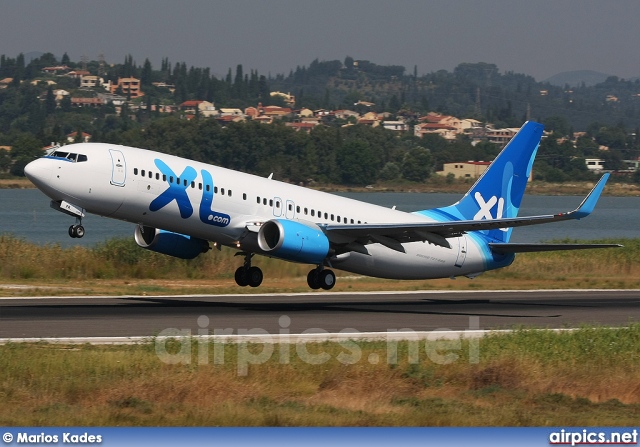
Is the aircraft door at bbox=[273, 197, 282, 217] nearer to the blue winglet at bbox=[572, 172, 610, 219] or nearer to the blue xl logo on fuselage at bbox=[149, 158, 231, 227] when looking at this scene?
the blue xl logo on fuselage at bbox=[149, 158, 231, 227]

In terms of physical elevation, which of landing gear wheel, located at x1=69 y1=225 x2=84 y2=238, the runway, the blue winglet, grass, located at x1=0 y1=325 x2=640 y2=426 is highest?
the blue winglet

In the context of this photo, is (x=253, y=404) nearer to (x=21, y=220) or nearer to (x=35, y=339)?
(x=35, y=339)

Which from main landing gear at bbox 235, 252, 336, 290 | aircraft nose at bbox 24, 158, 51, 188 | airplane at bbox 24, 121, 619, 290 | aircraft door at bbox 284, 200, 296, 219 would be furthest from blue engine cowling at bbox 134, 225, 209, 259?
aircraft nose at bbox 24, 158, 51, 188

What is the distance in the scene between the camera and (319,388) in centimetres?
2064

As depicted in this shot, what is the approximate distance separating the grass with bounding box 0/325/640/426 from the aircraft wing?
1223 cm

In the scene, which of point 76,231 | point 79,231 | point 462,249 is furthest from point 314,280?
point 76,231

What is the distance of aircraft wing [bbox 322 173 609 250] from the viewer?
36.6m

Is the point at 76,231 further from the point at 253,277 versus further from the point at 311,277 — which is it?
the point at 311,277

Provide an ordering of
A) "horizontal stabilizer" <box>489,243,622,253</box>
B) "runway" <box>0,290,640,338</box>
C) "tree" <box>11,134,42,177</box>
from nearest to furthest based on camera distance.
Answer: "runway" <box>0,290,640,338</box>, "horizontal stabilizer" <box>489,243,622,253</box>, "tree" <box>11,134,42,177</box>

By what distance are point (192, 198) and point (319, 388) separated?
16.4 meters

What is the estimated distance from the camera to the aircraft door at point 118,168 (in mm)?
34875

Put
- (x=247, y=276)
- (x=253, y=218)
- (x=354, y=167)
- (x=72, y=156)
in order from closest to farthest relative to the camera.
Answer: (x=72, y=156) < (x=253, y=218) < (x=247, y=276) < (x=354, y=167)

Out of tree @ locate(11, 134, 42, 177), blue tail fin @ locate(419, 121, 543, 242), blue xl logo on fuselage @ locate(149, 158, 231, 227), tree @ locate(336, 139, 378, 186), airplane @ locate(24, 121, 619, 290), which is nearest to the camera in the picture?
airplane @ locate(24, 121, 619, 290)

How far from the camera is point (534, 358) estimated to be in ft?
77.6
